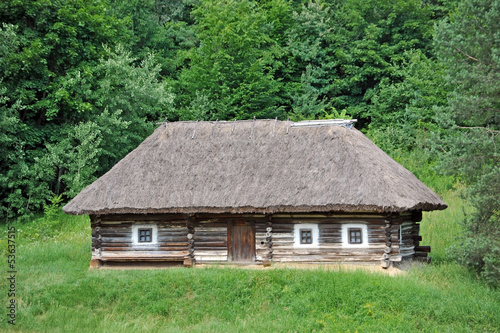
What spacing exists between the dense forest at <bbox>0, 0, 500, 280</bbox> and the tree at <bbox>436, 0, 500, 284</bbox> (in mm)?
42

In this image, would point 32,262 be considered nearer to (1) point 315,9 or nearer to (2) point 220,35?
(2) point 220,35

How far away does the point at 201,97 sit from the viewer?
33000 millimetres

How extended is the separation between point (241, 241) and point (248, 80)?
16.1m

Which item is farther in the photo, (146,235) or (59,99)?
(59,99)

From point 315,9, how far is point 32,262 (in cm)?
2549

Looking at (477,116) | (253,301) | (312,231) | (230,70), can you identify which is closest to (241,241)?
(312,231)

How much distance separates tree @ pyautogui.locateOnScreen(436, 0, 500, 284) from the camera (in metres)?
15.8

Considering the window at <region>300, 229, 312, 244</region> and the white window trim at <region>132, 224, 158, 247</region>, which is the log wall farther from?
the window at <region>300, 229, 312, 244</region>

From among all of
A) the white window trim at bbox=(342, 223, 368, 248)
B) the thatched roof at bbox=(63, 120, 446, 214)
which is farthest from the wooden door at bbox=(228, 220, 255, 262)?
the white window trim at bbox=(342, 223, 368, 248)

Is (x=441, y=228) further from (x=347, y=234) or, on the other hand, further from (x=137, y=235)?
(x=137, y=235)

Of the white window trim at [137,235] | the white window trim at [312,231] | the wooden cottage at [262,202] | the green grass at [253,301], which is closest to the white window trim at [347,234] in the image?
the wooden cottage at [262,202]

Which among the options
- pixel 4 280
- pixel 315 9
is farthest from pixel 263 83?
→ pixel 4 280

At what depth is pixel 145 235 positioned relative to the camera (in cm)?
2014

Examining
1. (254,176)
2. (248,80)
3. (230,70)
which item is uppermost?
(230,70)
